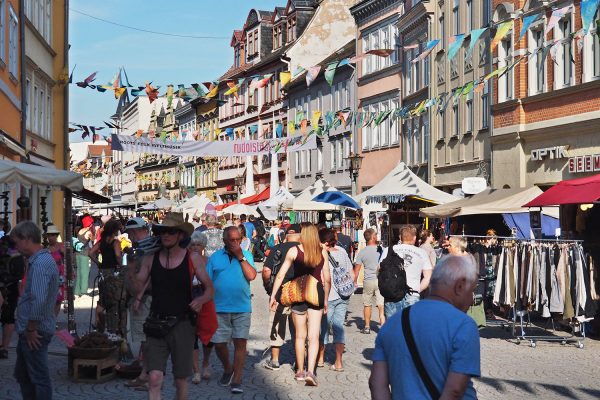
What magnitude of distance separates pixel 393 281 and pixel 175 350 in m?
4.70

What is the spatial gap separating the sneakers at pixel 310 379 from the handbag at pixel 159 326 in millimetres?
3193

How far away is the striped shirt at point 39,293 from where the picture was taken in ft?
28.0

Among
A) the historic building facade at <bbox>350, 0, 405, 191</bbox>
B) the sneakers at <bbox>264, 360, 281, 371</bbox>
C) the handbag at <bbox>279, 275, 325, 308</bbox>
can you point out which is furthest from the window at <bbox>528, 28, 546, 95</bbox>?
the handbag at <bbox>279, 275, 325, 308</bbox>

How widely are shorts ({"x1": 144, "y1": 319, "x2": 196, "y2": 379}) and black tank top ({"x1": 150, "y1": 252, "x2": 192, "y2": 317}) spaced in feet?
0.49

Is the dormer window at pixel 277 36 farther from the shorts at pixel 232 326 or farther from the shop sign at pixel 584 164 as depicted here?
the shorts at pixel 232 326

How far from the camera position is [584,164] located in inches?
1099

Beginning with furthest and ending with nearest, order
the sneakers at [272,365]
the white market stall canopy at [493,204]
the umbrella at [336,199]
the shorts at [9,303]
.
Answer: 1. the umbrella at [336,199]
2. the white market stall canopy at [493,204]
3. the shorts at [9,303]
4. the sneakers at [272,365]

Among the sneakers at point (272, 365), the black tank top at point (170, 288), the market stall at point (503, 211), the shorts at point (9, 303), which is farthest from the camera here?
the market stall at point (503, 211)

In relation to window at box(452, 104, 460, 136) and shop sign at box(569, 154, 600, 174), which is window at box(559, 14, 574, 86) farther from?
window at box(452, 104, 460, 136)

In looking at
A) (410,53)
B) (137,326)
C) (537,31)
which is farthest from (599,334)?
(410,53)

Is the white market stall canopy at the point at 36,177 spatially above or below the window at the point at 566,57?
below

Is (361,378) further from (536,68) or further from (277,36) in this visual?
(277,36)

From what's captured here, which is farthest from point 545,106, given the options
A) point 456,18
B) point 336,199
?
point 456,18

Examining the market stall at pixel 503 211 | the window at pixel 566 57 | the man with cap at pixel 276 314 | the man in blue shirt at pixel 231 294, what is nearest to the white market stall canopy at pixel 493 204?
the market stall at pixel 503 211
